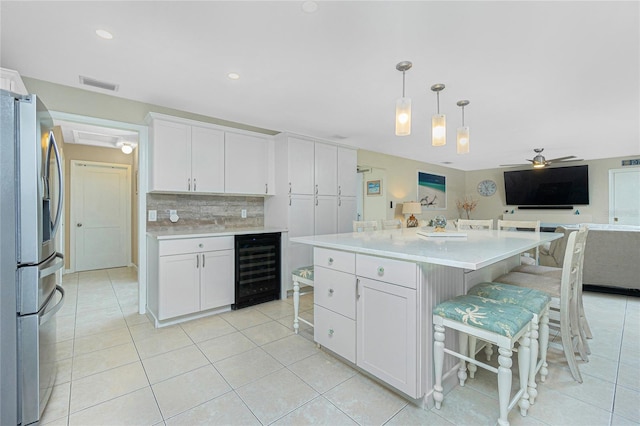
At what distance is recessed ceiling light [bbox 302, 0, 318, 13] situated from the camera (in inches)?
64.8

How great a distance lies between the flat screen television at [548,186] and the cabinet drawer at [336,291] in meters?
7.79

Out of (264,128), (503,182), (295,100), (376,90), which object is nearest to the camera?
(376,90)

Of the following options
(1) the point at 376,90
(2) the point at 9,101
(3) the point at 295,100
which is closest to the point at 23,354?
(2) the point at 9,101

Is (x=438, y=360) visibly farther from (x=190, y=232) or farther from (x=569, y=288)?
(x=190, y=232)

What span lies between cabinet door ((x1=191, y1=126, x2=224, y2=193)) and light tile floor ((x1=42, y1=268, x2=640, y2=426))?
4.93 ft

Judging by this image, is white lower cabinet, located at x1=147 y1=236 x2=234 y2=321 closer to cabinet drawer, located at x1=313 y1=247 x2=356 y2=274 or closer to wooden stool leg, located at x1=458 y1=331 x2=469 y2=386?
cabinet drawer, located at x1=313 y1=247 x2=356 y2=274

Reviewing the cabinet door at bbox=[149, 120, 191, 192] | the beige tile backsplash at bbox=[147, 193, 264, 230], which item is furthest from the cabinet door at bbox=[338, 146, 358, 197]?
the cabinet door at bbox=[149, 120, 191, 192]

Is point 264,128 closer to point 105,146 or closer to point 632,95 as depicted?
point 105,146

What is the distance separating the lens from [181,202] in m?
3.48

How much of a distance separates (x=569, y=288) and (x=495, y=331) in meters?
1.00

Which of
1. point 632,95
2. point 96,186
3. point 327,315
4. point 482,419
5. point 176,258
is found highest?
point 632,95

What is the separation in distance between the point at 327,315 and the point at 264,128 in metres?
2.85

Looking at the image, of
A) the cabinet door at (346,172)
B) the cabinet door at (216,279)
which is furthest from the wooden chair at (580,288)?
the cabinet door at (216,279)

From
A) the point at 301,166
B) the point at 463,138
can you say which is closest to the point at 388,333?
the point at 463,138
